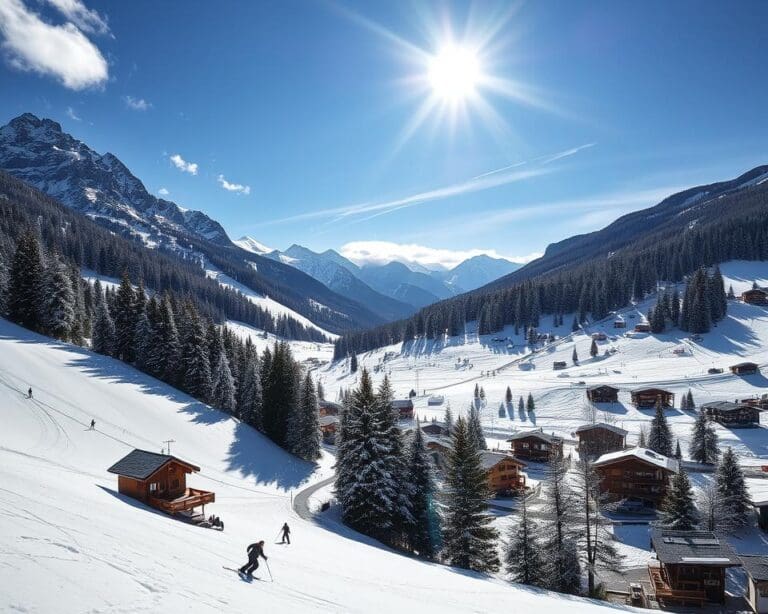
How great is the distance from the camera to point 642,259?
185125 mm

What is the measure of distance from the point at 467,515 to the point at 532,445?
155 feet

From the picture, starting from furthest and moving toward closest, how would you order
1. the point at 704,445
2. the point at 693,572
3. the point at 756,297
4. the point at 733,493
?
the point at 756,297
the point at 704,445
the point at 733,493
the point at 693,572

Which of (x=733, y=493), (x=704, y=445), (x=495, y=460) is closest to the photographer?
(x=733, y=493)

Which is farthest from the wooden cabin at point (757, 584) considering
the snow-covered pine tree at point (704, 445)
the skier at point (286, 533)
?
the snow-covered pine tree at point (704, 445)

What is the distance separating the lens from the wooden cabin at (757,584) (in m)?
29.3

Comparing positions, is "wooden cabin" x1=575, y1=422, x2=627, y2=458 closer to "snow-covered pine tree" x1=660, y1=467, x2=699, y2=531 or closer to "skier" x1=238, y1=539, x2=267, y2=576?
"snow-covered pine tree" x1=660, y1=467, x2=699, y2=531

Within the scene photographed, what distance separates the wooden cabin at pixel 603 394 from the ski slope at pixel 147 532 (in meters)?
67.4

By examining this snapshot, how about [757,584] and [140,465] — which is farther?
[140,465]

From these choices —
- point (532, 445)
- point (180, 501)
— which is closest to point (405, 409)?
point (532, 445)

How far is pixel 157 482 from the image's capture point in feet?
98.9

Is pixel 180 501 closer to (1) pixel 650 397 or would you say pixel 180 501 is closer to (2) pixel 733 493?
(2) pixel 733 493

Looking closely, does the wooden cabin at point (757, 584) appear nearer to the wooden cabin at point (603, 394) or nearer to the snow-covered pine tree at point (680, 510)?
the snow-covered pine tree at point (680, 510)

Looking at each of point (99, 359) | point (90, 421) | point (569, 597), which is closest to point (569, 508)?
point (569, 597)

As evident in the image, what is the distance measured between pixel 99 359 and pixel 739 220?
754ft
